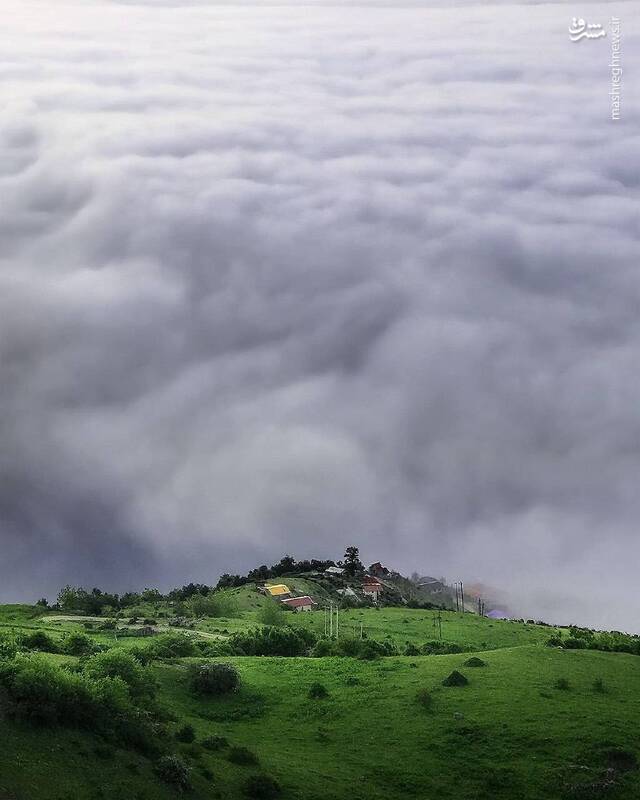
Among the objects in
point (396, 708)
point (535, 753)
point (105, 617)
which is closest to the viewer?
point (535, 753)

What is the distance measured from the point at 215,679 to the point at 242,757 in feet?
51.8

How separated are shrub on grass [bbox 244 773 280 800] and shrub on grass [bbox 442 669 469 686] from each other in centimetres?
2546

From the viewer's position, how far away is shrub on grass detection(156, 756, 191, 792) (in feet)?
180

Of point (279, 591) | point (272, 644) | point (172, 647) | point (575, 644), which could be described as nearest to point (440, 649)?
point (575, 644)

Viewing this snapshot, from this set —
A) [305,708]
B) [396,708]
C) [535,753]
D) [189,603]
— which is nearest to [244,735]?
[305,708]

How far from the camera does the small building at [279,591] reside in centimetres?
18212

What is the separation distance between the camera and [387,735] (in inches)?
2817

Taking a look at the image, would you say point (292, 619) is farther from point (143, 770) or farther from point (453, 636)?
point (143, 770)

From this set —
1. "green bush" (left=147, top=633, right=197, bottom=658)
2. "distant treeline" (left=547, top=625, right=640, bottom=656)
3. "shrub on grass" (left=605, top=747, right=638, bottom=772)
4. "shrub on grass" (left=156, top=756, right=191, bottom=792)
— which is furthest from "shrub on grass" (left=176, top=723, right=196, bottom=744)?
"distant treeline" (left=547, top=625, right=640, bottom=656)

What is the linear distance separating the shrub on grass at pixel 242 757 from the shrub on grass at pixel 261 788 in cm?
354

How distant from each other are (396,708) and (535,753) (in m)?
12.1

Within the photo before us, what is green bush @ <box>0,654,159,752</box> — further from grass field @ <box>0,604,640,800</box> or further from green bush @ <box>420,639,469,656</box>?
green bush @ <box>420,639,469,656</box>

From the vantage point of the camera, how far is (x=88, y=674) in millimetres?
63500

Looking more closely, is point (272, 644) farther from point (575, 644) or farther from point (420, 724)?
point (575, 644)
